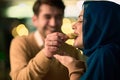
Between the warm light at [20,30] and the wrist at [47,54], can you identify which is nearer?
the wrist at [47,54]

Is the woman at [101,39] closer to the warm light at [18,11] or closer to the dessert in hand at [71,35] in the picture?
the dessert in hand at [71,35]

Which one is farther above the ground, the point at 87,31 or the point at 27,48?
the point at 87,31

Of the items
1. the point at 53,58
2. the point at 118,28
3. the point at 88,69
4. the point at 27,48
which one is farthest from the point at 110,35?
the point at 27,48

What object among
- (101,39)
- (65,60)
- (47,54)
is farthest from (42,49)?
(101,39)

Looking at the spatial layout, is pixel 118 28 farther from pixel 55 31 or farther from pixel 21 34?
pixel 21 34

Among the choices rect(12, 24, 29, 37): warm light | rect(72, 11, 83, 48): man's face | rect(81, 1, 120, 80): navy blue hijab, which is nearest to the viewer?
rect(81, 1, 120, 80): navy blue hijab

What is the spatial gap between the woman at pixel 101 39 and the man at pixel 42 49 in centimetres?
17

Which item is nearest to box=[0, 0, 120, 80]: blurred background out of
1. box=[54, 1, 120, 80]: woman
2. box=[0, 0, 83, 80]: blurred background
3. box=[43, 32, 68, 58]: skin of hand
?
box=[0, 0, 83, 80]: blurred background

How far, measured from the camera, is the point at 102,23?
1.20m

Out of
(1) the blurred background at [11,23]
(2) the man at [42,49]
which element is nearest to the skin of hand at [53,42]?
(2) the man at [42,49]

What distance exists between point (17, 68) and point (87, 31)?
0.41 metres

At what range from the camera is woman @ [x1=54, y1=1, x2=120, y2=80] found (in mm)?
1149

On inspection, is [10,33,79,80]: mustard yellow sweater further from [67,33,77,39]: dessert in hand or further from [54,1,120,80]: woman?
[54,1,120,80]: woman

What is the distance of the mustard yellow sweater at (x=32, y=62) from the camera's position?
55.2 inches
